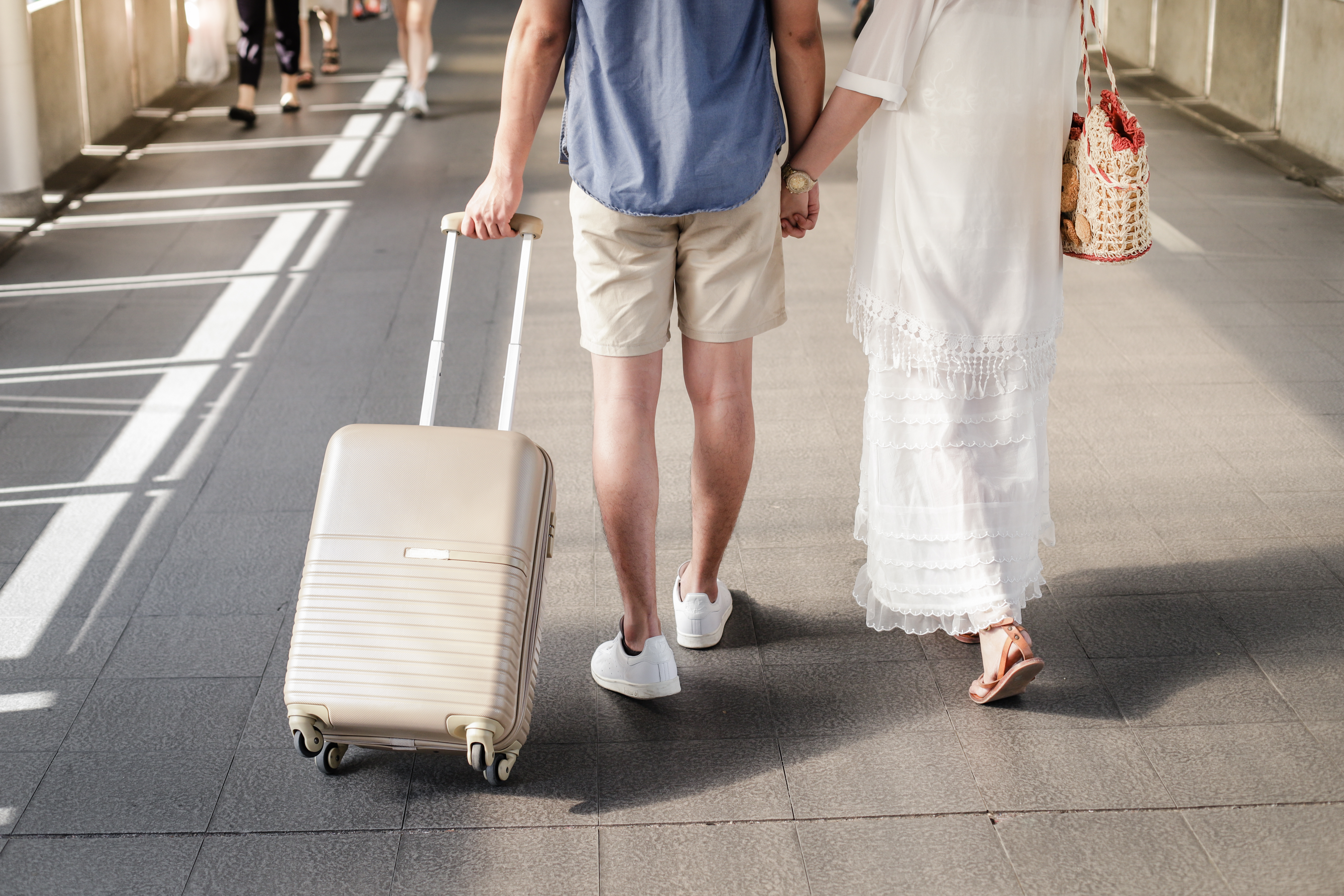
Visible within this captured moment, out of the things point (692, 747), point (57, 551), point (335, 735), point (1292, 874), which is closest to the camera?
point (1292, 874)

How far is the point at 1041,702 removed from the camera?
2.39 meters

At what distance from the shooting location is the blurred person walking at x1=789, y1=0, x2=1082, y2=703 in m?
2.12

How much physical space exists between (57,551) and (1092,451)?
2538 mm

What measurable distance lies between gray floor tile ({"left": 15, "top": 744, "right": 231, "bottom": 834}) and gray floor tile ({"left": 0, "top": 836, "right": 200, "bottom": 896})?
0.09 feet

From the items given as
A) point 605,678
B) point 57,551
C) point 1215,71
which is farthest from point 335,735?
point 1215,71

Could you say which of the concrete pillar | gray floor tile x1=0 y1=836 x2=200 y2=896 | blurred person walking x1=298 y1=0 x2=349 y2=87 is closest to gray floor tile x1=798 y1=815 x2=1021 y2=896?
gray floor tile x1=0 y1=836 x2=200 y2=896

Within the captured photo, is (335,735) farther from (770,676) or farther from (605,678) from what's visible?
(770,676)

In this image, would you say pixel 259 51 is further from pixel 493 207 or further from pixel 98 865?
pixel 98 865

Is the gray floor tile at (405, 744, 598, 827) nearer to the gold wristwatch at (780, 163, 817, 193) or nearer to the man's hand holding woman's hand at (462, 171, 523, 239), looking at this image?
the man's hand holding woman's hand at (462, 171, 523, 239)

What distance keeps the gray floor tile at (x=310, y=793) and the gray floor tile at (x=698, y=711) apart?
374 millimetres

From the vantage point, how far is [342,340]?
173 inches

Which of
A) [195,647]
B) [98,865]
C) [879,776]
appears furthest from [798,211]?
[98,865]

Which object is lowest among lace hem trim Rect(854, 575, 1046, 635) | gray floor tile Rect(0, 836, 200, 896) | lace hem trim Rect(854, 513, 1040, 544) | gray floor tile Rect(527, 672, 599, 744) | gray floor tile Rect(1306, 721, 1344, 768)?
gray floor tile Rect(0, 836, 200, 896)

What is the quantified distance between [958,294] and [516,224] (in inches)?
30.2
